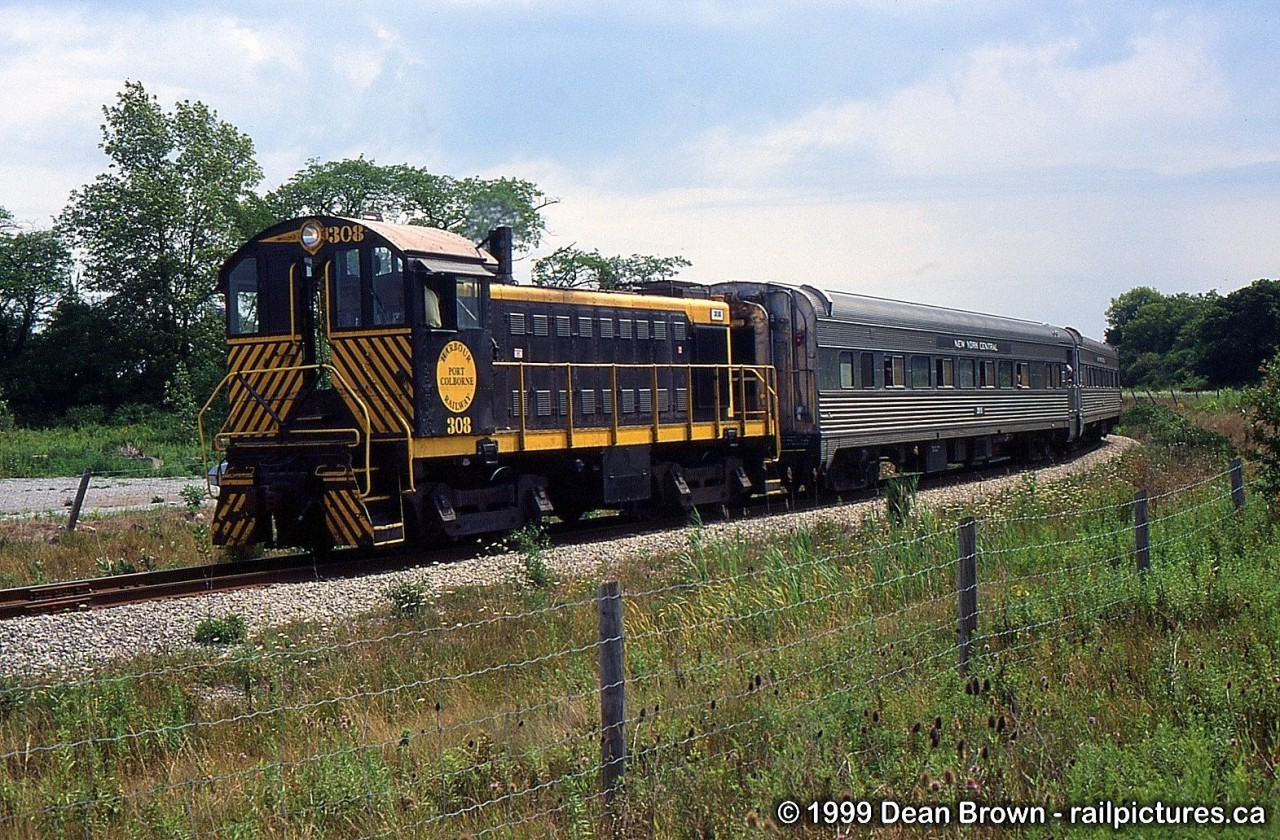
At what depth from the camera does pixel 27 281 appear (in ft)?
156

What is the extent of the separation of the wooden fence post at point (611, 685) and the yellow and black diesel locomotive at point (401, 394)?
719 cm

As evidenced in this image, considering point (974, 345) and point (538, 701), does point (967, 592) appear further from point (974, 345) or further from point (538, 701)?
point (974, 345)

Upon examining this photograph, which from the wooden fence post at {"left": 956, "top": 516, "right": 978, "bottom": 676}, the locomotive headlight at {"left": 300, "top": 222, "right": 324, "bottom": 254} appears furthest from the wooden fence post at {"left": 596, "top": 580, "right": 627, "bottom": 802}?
the locomotive headlight at {"left": 300, "top": 222, "right": 324, "bottom": 254}

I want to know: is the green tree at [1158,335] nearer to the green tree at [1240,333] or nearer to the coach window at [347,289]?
the green tree at [1240,333]

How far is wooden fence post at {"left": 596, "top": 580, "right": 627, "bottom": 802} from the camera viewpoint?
196 inches

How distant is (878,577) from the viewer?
938 cm

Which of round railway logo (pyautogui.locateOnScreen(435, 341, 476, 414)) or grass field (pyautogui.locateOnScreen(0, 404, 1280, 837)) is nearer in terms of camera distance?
grass field (pyautogui.locateOnScreen(0, 404, 1280, 837))

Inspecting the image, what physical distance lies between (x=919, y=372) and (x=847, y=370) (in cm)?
287

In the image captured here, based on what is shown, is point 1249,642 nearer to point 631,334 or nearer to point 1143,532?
point 1143,532

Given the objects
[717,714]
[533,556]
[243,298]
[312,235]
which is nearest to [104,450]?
[243,298]

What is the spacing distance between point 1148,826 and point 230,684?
232 inches

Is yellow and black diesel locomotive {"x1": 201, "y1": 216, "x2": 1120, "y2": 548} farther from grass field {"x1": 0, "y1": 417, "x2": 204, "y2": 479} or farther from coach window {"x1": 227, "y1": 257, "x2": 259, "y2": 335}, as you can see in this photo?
grass field {"x1": 0, "y1": 417, "x2": 204, "y2": 479}

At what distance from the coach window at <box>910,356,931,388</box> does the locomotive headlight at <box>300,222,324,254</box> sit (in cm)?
1208

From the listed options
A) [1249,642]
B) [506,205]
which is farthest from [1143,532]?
[506,205]
